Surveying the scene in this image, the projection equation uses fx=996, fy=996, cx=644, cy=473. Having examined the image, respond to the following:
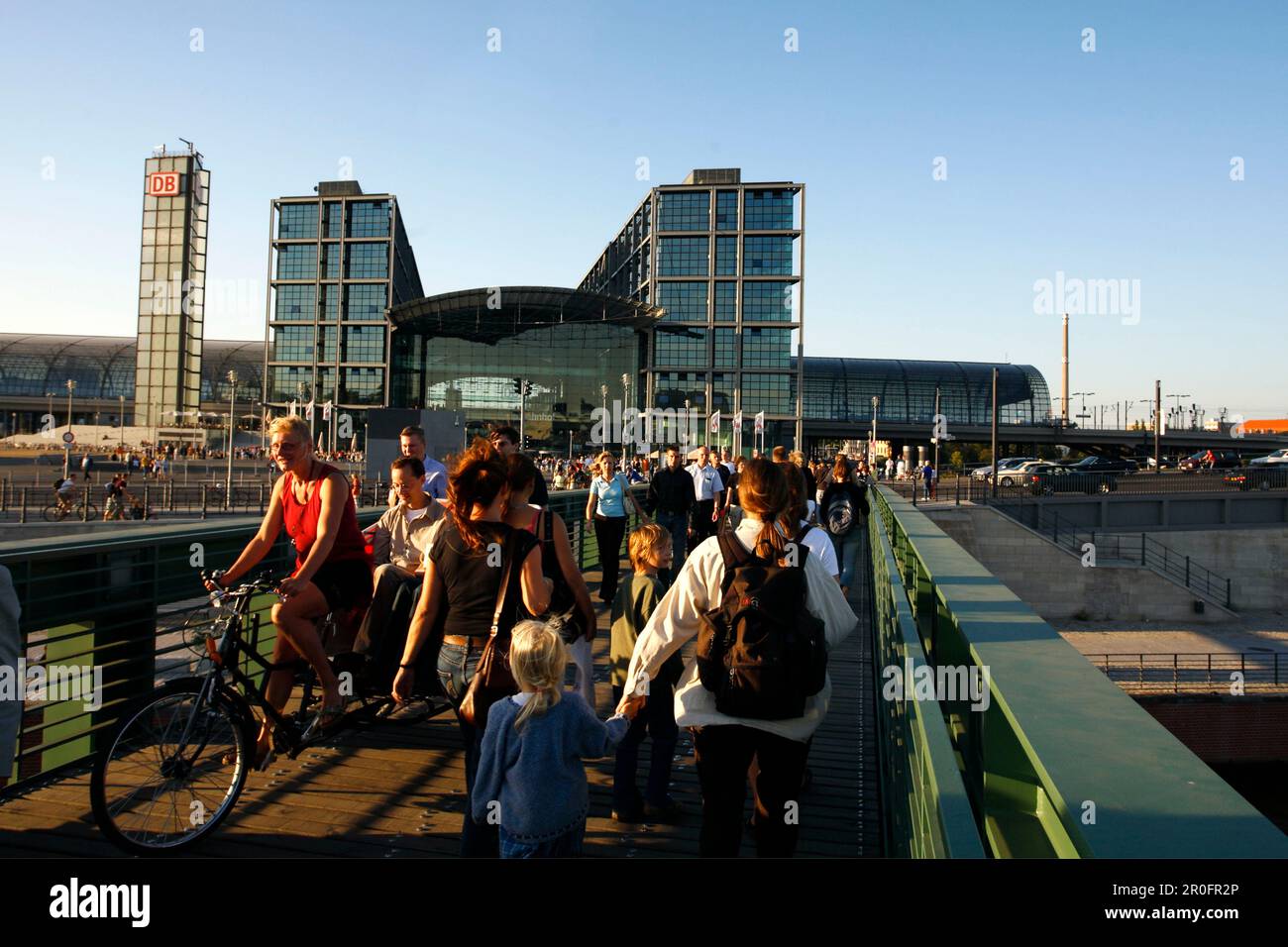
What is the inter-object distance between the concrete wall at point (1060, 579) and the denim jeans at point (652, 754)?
36077mm

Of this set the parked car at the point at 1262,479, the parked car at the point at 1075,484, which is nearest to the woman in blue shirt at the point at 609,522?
the parked car at the point at 1075,484

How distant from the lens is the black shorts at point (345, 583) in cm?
509

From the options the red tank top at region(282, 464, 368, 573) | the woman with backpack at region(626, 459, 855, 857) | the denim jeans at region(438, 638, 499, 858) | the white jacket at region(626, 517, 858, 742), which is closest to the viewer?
the woman with backpack at region(626, 459, 855, 857)

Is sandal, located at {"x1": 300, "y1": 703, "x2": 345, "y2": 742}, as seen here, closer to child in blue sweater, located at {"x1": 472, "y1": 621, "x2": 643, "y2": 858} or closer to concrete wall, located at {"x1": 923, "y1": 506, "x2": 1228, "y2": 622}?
child in blue sweater, located at {"x1": 472, "y1": 621, "x2": 643, "y2": 858}

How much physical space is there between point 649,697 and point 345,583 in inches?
66.4

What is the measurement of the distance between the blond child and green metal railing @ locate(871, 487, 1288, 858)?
126cm

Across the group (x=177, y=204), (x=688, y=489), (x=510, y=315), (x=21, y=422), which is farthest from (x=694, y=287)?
(x=21, y=422)

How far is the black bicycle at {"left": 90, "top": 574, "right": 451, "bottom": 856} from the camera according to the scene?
4008mm

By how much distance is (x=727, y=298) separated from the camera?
79.8 metres

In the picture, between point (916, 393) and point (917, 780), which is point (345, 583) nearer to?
point (917, 780)

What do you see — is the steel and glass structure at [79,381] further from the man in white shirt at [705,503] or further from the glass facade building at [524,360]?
the man in white shirt at [705,503]

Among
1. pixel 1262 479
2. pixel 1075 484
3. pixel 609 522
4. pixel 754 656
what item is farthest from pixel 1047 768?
pixel 1262 479

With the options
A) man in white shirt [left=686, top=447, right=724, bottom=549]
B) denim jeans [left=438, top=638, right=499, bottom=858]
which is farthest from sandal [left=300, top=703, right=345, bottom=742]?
man in white shirt [left=686, top=447, right=724, bottom=549]
